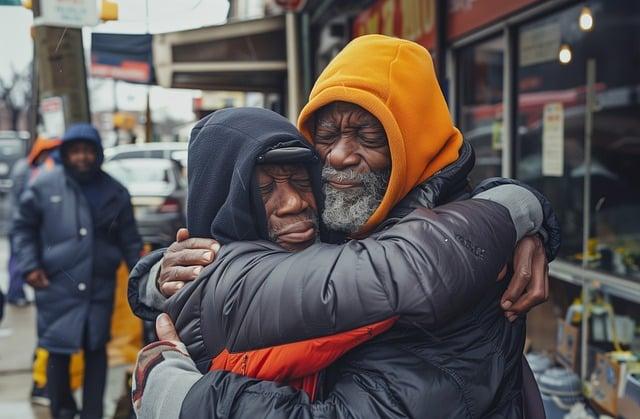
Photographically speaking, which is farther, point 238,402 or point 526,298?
point 526,298

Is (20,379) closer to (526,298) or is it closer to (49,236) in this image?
(49,236)

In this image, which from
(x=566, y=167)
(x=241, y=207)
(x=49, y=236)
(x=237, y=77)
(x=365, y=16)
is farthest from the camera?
(x=237, y=77)

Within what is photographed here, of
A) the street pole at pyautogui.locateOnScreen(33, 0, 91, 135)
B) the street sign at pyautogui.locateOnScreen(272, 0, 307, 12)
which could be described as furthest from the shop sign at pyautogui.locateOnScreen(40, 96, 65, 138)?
the street sign at pyautogui.locateOnScreen(272, 0, 307, 12)

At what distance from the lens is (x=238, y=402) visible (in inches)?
51.6

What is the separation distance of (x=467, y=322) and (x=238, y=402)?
454 mm

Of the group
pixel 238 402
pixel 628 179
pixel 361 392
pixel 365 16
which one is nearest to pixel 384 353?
pixel 361 392

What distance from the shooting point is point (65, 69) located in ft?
17.4

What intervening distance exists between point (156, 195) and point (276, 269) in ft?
25.7

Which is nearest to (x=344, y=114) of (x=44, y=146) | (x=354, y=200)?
(x=354, y=200)

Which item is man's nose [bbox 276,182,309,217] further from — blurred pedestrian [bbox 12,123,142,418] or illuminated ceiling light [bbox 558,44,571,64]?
illuminated ceiling light [bbox 558,44,571,64]

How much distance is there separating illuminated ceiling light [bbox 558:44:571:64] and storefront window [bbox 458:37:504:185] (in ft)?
1.22

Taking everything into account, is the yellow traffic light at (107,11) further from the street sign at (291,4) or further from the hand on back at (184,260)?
the street sign at (291,4)

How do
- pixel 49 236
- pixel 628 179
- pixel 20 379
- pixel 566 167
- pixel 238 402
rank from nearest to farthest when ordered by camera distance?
pixel 238 402 → pixel 49 236 → pixel 566 167 → pixel 628 179 → pixel 20 379

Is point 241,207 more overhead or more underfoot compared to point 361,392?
more overhead
